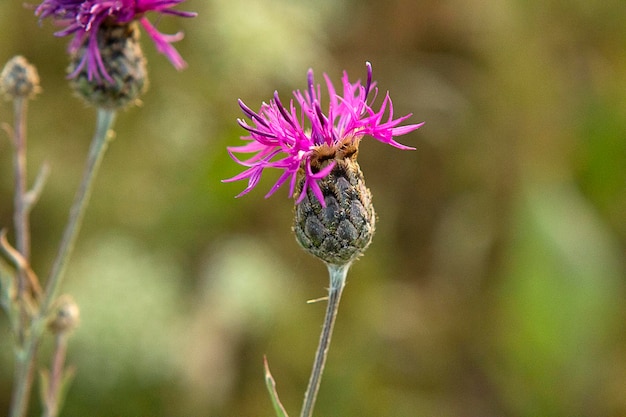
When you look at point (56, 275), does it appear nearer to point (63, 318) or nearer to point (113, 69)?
point (63, 318)

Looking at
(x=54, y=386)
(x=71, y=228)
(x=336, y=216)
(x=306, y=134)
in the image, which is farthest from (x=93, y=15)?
(x=54, y=386)

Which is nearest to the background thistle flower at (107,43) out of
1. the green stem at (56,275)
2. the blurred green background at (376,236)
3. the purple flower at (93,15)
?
the purple flower at (93,15)

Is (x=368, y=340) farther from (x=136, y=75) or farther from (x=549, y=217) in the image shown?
(x=136, y=75)

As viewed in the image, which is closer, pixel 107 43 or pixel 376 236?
pixel 107 43

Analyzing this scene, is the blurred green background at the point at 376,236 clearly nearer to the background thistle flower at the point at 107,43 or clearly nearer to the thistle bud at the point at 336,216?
the background thistle flower at the point at 107,43

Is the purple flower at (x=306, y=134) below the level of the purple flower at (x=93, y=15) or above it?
below

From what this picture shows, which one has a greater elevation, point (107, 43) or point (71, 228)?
point (107, 43)

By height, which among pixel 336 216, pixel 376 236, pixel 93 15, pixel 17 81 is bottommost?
pixel 376 236
